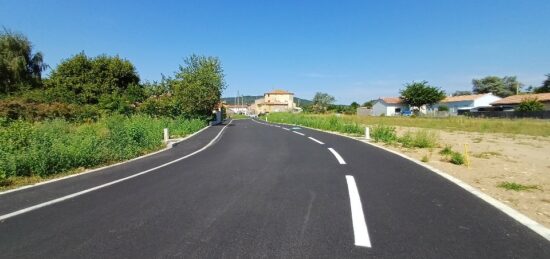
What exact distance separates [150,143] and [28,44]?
4049cm

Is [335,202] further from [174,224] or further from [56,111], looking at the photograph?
[56,111]

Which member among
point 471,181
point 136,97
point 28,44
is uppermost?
point 28,44

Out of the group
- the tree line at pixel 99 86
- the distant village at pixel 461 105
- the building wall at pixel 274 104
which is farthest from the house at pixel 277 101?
the tree line at pixel 99 86

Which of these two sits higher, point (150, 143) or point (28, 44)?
point (28, 44)

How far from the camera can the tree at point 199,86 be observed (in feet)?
132

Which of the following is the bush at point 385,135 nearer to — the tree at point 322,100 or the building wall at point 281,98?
the tree at point 322,100

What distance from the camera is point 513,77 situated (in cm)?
9925

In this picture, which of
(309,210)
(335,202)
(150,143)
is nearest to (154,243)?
(309,210)

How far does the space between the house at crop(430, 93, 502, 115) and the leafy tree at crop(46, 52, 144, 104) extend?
63.7 m

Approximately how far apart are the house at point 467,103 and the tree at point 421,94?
732 cm

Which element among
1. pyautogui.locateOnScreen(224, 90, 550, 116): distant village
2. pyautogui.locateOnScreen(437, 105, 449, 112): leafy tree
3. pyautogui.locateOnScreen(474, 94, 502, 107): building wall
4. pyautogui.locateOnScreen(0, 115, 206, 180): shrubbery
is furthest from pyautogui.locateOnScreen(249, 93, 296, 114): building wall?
pyautogui.locateOnScreen(0, 115, 206, 180): shrubbery

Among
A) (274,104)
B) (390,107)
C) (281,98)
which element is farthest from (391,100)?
(281,98)

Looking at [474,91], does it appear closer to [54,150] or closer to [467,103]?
[467,103]

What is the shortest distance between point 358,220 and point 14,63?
166 feet
